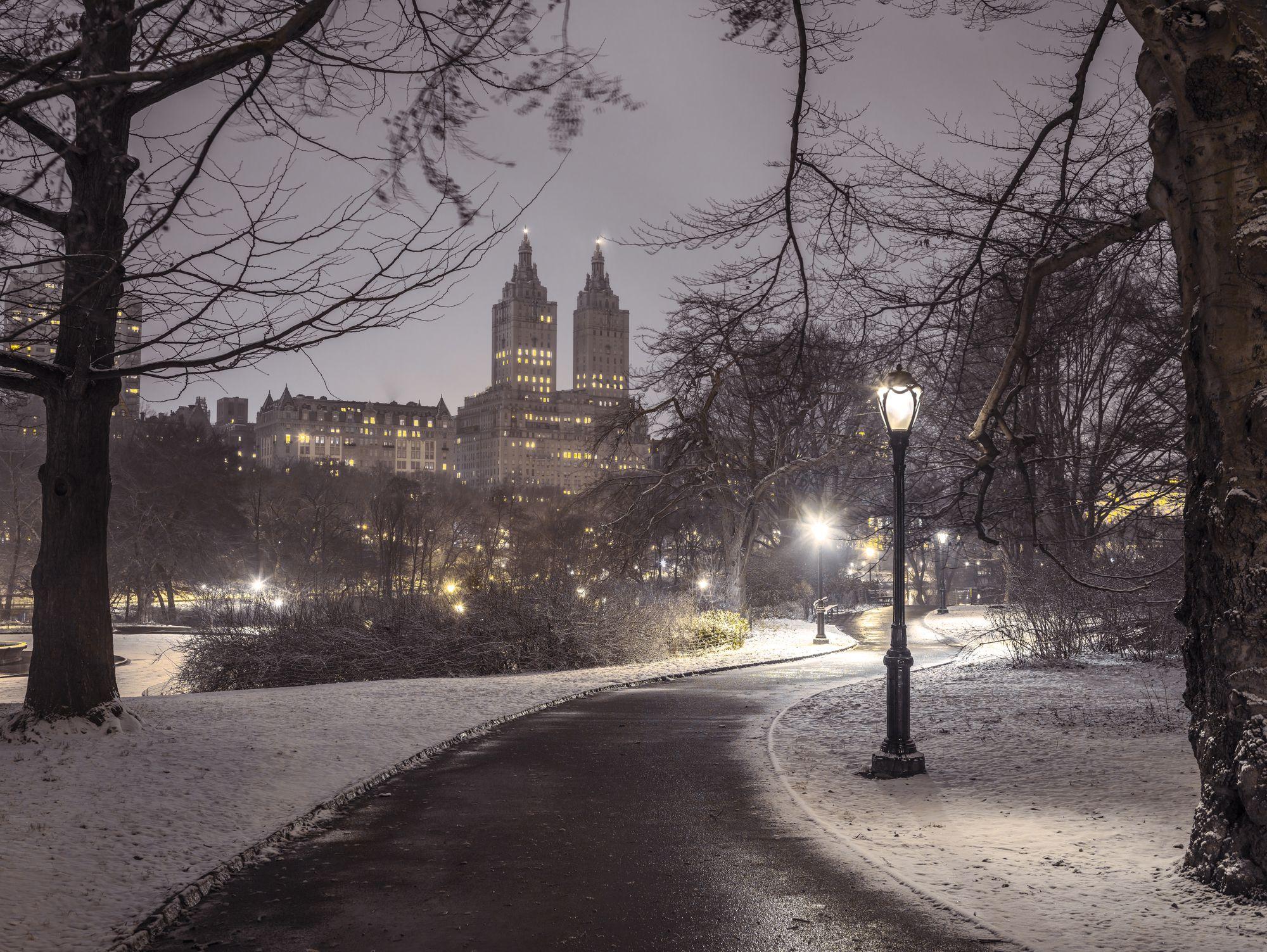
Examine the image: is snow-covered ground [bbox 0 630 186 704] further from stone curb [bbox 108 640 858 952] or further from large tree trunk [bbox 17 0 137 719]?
stone curb [bbox 108 640 858 952]

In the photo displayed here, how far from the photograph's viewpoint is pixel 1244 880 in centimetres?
562

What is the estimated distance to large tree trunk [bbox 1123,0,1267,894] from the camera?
5.72 meters

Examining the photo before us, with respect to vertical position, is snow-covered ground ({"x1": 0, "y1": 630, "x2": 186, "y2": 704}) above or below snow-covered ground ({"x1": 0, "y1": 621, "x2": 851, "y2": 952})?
below

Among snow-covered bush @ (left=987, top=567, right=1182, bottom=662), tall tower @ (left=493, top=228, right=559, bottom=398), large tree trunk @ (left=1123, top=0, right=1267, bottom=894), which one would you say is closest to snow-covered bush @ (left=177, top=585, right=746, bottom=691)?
snow-covered bush @ (left=987, top=567, right=1182, bottom=662)

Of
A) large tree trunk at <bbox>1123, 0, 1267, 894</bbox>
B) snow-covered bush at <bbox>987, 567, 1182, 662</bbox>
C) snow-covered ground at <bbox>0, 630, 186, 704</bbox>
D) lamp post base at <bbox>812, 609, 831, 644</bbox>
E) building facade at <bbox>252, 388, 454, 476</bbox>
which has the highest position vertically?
building facade at <bbox>252, 388, 454, 476</bbox>

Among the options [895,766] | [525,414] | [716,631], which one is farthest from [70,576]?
[525,414]

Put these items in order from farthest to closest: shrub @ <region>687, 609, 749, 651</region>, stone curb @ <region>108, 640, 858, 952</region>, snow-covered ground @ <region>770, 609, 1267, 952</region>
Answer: shrub @ <region>687, 609, 749, 651</region>
snow-covered ground @ <region>770, 609, 1267, 952</region>
stone curb @ <region>108, 640, 858, 952</region>

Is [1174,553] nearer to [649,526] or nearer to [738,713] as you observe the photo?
[738,713]

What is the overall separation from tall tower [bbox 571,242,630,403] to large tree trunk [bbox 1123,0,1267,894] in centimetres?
6896

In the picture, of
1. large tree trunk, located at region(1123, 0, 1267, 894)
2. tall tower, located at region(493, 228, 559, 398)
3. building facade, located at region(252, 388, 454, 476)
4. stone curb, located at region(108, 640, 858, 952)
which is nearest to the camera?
stone curb, located at region(108, 640, 858, 952)

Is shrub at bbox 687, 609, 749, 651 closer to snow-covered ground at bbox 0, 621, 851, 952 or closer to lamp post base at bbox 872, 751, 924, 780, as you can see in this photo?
snow-covered ground at bbox 0, 621, 851, 952

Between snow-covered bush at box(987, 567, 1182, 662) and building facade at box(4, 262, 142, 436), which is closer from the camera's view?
building facade at box(4, 262, 142, 436)

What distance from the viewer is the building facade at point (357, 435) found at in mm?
178875

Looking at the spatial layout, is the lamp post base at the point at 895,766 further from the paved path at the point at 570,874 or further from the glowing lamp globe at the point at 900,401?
the glowing lamp globe at the point at 900,401
